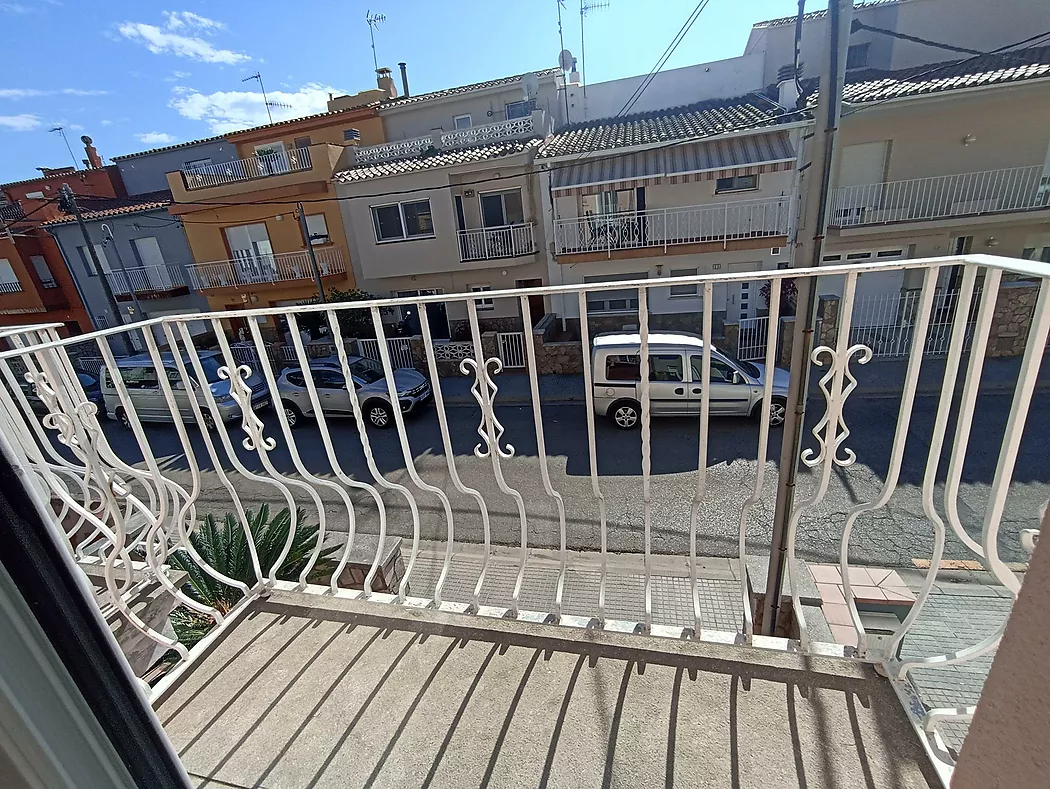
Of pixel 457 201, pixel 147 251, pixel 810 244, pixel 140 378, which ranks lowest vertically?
pixel 140 378

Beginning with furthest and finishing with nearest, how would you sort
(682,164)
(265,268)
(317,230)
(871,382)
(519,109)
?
(265,268) < (317,230) < (519,109) < (682,164) < (871,382)

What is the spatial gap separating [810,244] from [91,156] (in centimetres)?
2610

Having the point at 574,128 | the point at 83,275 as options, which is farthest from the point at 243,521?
the point at 83,275

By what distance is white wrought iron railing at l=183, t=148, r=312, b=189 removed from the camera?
505 inches

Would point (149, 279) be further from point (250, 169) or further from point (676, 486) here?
point (676, 486)

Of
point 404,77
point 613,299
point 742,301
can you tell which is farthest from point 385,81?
point 742,301

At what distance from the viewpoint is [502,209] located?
12305 mm

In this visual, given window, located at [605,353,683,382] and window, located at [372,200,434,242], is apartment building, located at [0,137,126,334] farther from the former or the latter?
window, located at [605,353,683,382]

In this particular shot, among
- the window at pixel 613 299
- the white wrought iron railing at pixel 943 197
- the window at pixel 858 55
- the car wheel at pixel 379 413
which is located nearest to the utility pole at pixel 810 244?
the car wheel at pixel 379 413

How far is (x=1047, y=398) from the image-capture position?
6867 millimetres

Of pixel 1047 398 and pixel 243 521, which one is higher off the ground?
pixel 243 521

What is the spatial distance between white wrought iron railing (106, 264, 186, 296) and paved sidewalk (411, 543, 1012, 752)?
16.3 meters

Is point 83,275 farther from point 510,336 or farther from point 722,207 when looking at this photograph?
point 722,207

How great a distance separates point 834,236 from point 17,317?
29577 millimetres
